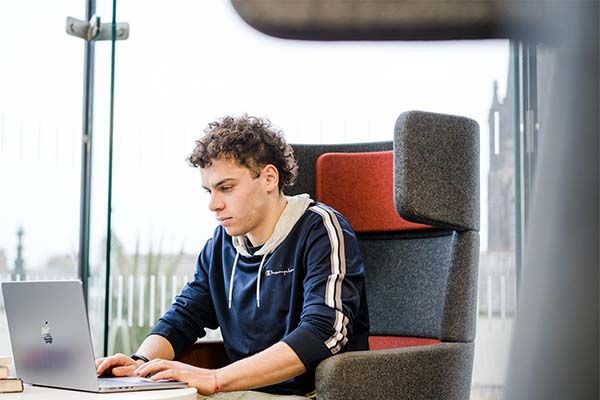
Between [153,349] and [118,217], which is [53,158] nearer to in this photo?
[118,217]

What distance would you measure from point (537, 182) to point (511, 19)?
0.10m

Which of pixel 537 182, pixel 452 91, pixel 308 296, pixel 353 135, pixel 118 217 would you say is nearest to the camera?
pixel 537 182

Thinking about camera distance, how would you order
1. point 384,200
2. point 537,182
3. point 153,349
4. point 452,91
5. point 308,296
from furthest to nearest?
1. point 452,91
2. point 384,200
3. point 153,349
4. point 308,296
5. point 537,182

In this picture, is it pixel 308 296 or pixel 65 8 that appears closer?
pixel 308 296

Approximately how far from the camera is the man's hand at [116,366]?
1.38 metres

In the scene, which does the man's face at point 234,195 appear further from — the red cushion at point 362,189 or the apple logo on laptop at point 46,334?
the apple logo on laptop at point 46,334

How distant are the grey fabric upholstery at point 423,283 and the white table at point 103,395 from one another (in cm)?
57

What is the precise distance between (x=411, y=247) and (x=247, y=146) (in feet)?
1.48

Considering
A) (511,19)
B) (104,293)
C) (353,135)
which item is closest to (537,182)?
(511,19)

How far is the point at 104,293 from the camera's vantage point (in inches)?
91.0

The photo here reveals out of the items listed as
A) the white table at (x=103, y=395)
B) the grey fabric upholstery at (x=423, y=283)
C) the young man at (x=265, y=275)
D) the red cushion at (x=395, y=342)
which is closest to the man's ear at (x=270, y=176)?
the young man at (x=265, y=275)

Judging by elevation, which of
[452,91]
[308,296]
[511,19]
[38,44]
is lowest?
[308,296]

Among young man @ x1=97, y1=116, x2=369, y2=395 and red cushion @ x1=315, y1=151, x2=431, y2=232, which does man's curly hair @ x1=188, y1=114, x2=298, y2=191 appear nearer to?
young man @ x1=97, y1=116, x2=369, y2=395

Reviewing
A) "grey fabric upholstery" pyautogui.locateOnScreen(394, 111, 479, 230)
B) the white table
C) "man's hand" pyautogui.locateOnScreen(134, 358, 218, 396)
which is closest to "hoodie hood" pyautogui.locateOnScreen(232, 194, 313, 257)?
"grey fabric upholstery" pyautogui.locateOnScreen(394, 111, 479, 230)
